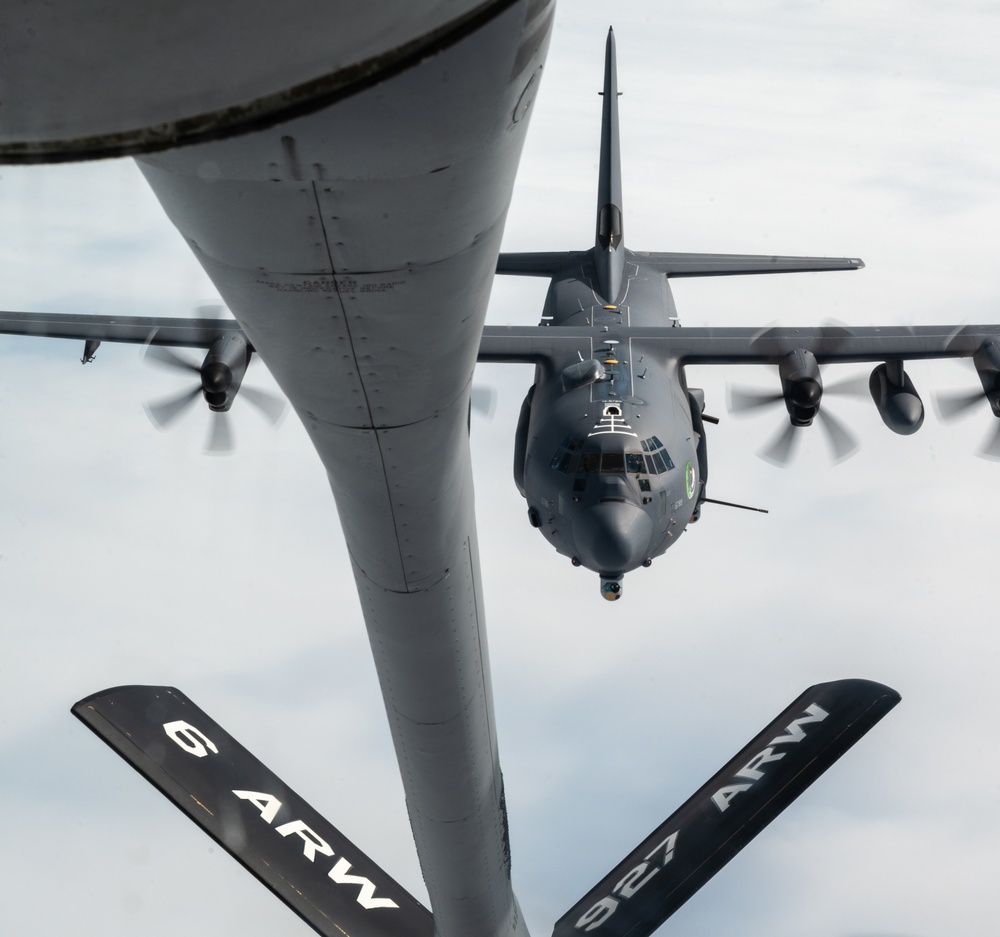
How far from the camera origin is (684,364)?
26750 mm

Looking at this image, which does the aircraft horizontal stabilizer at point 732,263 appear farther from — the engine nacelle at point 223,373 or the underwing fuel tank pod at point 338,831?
the underwing fuel tank pod at point 338,831

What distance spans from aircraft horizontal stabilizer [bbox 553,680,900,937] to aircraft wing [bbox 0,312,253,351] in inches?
595

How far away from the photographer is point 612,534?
21203mm

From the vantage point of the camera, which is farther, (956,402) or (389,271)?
(956,402)

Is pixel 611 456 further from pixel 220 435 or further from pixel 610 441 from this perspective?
pixel 220 435

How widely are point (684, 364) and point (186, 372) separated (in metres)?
13.2

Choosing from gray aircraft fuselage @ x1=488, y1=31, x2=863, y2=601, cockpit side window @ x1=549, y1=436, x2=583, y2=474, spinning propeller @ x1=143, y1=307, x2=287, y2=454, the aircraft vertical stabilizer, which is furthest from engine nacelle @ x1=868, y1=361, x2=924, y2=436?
spinning propeller @ x1=143, y1=307, x2=287, y2=454

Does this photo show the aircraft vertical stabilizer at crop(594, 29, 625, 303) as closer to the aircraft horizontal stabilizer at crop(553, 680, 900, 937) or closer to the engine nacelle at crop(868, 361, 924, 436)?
the engine nacelle at crop(868, 361, 924, 436)

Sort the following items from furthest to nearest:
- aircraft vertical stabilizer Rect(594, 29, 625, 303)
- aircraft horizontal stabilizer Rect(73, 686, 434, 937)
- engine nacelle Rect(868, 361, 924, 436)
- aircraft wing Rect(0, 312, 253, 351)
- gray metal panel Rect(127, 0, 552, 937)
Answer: aircraft vertical stabilizer Rect(594, 29, 625, 303)
engine nacelle Rect(868, 361, 924, 436)
aircraft wing Rect(0, 312, 253, 351)
aircraft horizontal stabilizer Rect(73, 686, 434, 937)
gray metal panel Rect(127, 0, 552, 937)

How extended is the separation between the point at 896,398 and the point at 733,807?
12.6 m

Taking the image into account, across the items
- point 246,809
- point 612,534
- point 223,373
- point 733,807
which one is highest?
point 223,373

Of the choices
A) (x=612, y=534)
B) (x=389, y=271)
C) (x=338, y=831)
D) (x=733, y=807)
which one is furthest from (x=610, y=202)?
(x=389, y=271)

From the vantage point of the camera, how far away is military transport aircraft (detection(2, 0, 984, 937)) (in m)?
4.09

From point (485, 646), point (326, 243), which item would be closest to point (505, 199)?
point (326, 243)
